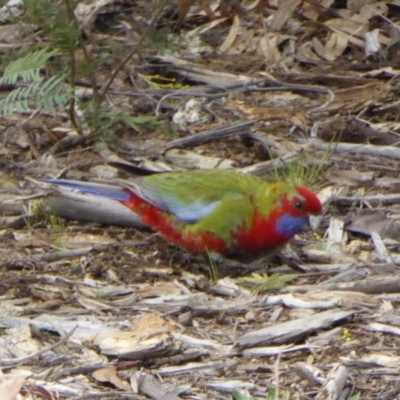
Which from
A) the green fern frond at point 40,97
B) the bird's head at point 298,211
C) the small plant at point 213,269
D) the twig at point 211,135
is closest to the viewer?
the small plant at point 213,269

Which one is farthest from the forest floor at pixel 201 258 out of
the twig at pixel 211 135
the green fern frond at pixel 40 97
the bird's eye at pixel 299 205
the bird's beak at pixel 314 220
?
the green fern frond at pixel 40 97

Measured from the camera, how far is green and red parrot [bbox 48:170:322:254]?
17.3ft

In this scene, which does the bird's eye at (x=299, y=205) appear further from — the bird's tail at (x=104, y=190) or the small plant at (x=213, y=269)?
the bird's tail at (x=104, y=190)

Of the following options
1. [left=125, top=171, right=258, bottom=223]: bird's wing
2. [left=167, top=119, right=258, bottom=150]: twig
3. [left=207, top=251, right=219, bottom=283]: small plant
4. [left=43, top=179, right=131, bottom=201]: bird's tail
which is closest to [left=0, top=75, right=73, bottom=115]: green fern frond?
[left=43, top=179, right=131, bottom=201]: bird's tail

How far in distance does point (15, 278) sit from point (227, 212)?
1123 millimetres

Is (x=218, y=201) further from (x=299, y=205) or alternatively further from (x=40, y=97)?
(x=40, y=97)

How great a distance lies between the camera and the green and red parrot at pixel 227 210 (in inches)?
208

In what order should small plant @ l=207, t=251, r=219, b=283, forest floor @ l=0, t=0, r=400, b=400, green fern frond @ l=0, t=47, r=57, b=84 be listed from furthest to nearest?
1. green fern frond @ l=0, t=47, r=57, b=84
2. small plant @ l=207, t=251, r=219, b=283
3. forest floor @ l=0, t=0, r=400, b=400

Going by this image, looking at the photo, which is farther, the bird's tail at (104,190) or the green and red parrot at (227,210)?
the bird's tail at (104,190)

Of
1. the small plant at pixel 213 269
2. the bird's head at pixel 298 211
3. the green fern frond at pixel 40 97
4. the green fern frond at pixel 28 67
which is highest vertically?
the green fern frond at pixel 28 67

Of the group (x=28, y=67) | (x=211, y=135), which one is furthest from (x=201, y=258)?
(x=28, y=67)

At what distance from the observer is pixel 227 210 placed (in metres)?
5.32

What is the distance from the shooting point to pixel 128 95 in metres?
7.09

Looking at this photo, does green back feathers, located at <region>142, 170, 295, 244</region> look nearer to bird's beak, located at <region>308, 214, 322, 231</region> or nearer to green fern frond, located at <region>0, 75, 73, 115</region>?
bird's beak, located at <region>308, 214, 322, 231</region>
